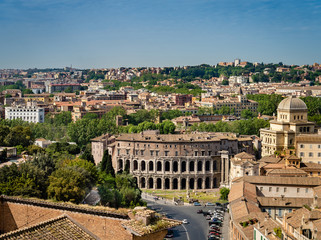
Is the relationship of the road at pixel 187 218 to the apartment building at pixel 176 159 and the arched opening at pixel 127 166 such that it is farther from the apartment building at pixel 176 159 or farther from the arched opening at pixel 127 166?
the apartment building at pixel 176 159

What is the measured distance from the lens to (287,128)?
64.5 m

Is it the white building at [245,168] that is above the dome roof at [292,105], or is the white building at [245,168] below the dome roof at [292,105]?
below

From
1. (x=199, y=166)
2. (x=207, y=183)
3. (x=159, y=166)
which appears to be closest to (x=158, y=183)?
(x=159, y=166)

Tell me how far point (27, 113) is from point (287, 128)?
6694 cm

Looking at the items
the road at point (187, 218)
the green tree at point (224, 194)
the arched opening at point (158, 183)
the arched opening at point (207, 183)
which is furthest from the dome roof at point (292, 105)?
the road at point (187, 218)

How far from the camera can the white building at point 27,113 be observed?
111838 millimetres

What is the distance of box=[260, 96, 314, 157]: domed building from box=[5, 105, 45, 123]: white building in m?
60.5

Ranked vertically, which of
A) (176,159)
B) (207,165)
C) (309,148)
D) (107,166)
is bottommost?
(207,165)

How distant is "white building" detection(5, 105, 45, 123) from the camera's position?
111838 millimetres

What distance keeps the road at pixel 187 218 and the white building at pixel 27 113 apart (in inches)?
2539

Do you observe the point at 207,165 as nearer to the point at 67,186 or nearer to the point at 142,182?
the point at 142,182

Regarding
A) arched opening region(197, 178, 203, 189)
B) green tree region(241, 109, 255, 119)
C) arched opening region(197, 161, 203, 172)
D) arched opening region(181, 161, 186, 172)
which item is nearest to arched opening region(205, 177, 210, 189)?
arched opening region(197, 178, 203, 189)

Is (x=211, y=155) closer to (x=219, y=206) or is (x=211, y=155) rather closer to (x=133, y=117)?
(x=219, y=206)

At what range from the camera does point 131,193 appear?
139 feet
